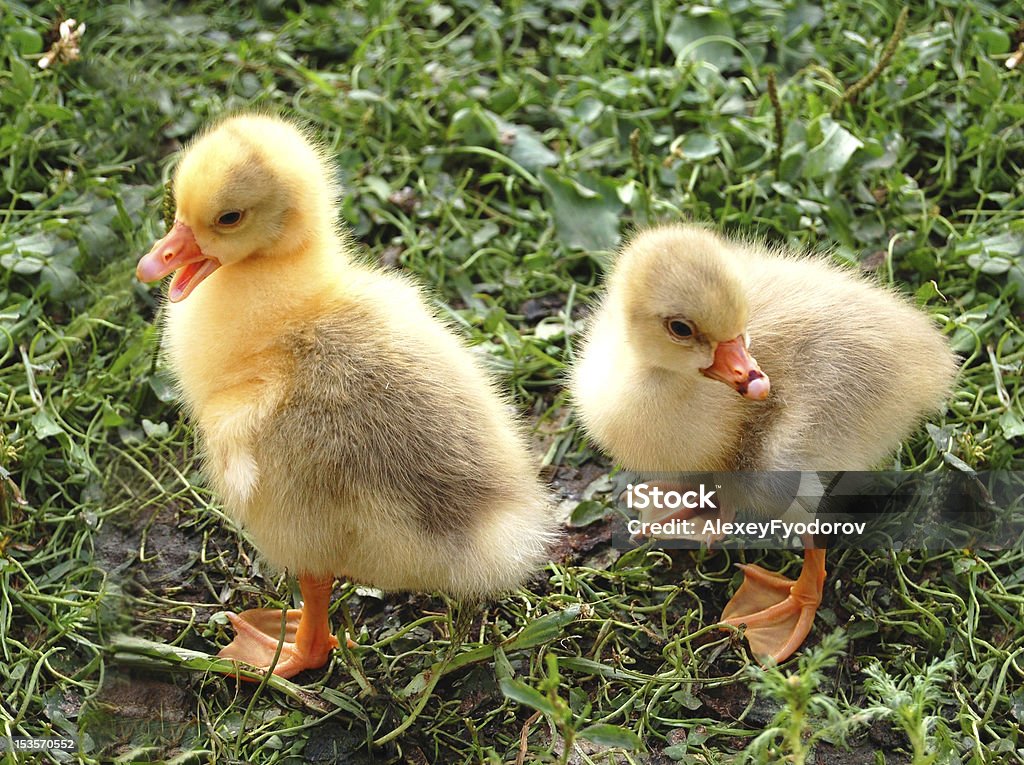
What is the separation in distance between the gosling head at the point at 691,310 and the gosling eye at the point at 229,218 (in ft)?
2.47

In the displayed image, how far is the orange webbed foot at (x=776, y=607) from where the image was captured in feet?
8.06

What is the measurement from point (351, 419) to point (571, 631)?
723 millimetres

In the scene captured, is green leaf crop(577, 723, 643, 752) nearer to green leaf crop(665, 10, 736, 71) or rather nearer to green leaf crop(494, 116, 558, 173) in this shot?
green leaf crop(494, 116, 558, 173)

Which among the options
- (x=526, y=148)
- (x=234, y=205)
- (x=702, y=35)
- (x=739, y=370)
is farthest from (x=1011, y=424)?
(x=234, y=205)

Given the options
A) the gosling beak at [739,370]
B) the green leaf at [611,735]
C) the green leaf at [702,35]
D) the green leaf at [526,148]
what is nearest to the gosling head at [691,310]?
the gosling beak at [739,370]

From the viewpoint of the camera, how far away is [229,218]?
7.38 feet

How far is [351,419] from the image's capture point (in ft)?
6.97

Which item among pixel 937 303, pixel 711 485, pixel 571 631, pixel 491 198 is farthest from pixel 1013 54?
pixel 571 631

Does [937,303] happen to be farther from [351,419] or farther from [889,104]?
[351,419]

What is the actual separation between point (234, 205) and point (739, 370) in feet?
3.27

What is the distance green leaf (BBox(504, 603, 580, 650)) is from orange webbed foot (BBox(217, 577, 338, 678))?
0.37 m

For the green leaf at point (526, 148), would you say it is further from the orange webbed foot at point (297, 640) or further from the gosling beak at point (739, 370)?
the orange webbed foot at point (297, 640)

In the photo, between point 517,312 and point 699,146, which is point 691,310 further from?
point 699,146

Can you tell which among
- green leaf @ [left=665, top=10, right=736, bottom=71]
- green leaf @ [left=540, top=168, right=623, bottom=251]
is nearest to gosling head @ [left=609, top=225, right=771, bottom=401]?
green leaf @ [left=540, top=168, right=623, bottom=251]
